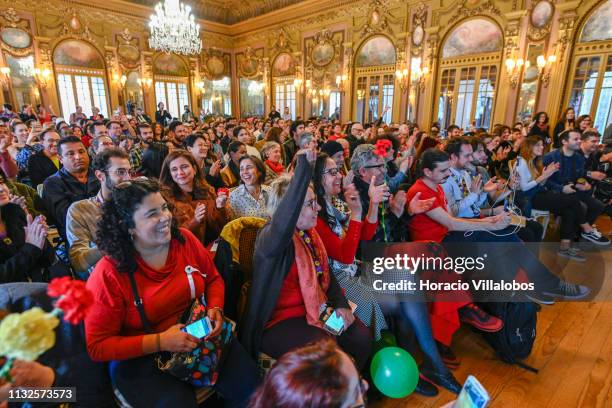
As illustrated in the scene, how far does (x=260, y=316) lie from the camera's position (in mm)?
1667

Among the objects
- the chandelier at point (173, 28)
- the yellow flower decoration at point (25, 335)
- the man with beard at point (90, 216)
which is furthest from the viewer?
the chandelier at point (173, 28)

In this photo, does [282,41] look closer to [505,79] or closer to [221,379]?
[505,79]

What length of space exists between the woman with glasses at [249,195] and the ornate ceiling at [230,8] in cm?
1303

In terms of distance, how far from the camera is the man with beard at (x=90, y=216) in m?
1.89

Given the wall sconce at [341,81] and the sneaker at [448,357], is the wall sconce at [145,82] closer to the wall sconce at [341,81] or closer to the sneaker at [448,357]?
the wall sconce at [341,81]

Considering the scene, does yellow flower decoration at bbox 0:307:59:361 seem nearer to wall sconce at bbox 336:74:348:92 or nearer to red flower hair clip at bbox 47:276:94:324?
red flower hair clip at bbox 47:276:94:324

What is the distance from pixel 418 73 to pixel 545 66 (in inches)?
127

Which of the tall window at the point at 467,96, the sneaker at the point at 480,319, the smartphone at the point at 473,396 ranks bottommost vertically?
the sneaker at the point at 480,319

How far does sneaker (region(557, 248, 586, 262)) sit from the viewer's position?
3.67m

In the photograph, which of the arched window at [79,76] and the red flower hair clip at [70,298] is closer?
the red flower hair clip at [70,298]

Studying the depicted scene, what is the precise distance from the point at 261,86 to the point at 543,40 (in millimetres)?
10929

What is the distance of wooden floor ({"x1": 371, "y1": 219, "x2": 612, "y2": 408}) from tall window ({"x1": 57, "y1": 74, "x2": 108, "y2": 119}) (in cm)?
1486

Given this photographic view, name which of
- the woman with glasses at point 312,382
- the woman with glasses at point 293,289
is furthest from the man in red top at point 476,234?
the woman with glasses at point 312,382

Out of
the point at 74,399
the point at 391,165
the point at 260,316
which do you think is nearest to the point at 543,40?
the point at 391,165
